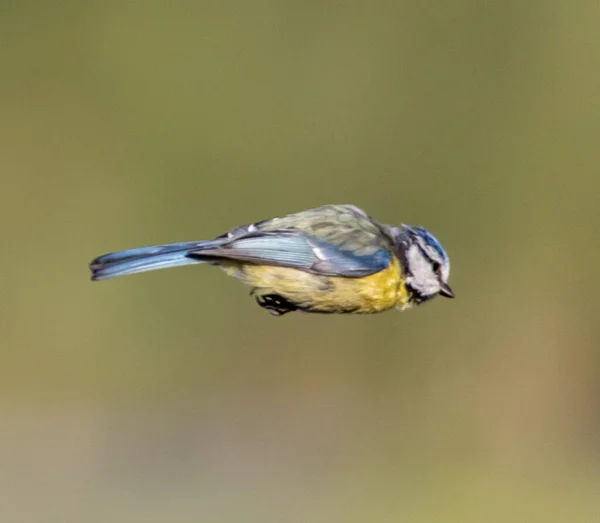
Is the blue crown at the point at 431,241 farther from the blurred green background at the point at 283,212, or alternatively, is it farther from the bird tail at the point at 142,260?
the blurred green background at the point at 283,212

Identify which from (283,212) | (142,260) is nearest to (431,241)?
(142,260)

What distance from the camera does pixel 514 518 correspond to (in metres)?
2.04

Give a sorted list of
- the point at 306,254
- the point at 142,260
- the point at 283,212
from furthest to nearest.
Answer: the point at 283,212 → the point at 306,254 → the point at 142,260

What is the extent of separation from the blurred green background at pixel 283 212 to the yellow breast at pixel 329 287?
3.95 ft

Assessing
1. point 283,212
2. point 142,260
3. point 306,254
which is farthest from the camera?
point 283,212

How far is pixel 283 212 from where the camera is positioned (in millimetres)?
2014

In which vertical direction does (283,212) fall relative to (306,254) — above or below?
above

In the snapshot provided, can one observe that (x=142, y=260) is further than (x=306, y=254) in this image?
No

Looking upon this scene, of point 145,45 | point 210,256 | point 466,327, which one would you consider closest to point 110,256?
point 210,256

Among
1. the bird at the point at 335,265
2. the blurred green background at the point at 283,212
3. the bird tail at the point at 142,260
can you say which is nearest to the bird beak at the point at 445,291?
the bird at the point at 335,265

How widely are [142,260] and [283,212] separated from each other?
137 cm

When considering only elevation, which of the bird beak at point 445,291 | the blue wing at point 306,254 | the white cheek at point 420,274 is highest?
the blue wing at point 306,254

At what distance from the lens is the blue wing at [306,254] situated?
2.47 feet

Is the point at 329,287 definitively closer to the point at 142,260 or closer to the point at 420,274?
→ the point at 420,274
